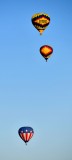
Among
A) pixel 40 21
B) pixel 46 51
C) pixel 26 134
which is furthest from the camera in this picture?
pixel 46 51

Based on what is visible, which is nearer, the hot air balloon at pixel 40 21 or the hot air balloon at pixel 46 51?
the hot air balloon at pixel 40 21

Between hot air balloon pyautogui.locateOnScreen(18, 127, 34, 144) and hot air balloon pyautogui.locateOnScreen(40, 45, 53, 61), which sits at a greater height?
hot air balloon pyautogui.locateOnScreen(40, 45, 53, 61)

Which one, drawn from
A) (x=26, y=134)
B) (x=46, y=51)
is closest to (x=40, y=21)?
(x=46, y=51)

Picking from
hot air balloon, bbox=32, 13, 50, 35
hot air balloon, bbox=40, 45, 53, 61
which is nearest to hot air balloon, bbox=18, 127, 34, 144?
hot air balloon, bbox=40, 45, 53, 61

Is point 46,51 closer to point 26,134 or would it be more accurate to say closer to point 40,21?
point 40,21

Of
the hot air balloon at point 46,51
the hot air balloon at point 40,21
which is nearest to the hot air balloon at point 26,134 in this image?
the hot air balloon at point 46,51

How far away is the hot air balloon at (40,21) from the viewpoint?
53.2 m

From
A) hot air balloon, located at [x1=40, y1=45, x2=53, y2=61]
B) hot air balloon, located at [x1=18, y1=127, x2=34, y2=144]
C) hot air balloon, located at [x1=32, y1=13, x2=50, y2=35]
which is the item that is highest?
hot air balloon, located at [x1=32, y1=13, x2=50, y2=35]

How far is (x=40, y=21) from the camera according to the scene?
175 feet

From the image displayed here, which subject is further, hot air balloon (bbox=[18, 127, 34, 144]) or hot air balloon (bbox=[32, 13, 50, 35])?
hot air balloon (bbox=[32, 13, 50, 35])

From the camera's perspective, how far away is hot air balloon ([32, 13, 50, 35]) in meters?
53.2

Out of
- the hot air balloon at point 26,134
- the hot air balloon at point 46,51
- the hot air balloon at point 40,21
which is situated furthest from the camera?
the hot air balloon at point 46,51

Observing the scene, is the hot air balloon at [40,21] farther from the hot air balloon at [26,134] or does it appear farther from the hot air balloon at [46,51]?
the hot air balloon at [26,134]

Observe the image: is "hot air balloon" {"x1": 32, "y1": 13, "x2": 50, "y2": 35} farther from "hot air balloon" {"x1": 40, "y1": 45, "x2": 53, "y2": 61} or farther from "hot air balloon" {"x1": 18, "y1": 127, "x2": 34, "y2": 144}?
"hot air balloon" {"x1": 18, "y1": 127, "x2": 34, "y2": 144}
